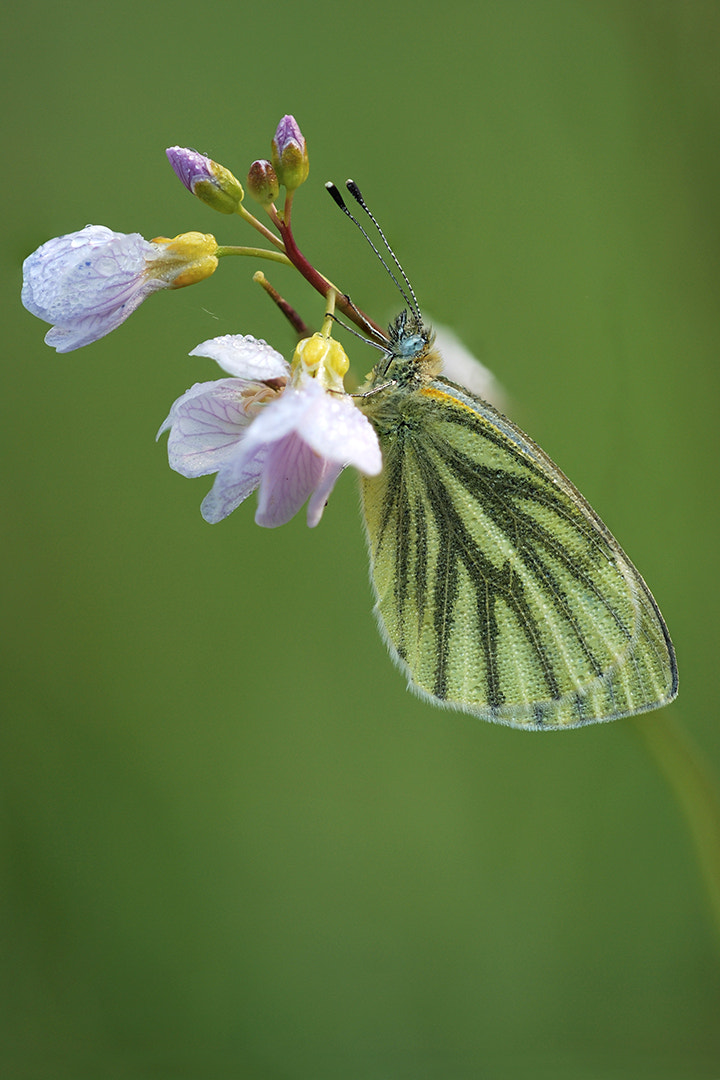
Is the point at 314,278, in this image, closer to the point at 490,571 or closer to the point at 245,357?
the point at 245,357

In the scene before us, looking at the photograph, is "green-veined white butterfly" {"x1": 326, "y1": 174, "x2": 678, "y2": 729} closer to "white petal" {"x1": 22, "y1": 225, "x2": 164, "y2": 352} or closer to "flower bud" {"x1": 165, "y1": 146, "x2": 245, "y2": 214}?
"flower bud" {"x1": 165, "y1": 146, "x2": 245, "y2": 214}

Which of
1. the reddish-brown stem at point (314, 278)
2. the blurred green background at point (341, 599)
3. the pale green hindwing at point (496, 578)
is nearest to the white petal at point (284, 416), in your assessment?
the reddish-brown stem at point (314, 278)

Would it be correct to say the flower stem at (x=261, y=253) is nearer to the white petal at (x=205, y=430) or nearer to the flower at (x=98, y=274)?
the flower at (x=98, y=274)

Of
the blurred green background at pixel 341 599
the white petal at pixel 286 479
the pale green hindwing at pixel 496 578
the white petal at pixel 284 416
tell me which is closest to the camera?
the white petal at pixel 284 416

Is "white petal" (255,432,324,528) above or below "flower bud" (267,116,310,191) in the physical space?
below

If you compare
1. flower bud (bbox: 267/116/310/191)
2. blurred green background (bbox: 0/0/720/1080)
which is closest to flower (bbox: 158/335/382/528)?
flower bud (bbox: 267/116/310/191)

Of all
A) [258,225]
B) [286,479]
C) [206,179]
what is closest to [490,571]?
[286,479]

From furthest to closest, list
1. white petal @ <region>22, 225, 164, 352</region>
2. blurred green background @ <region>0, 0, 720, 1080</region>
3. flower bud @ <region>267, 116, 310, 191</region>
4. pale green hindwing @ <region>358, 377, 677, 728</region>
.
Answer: blurred green background @ <region>0, 0, 720, 1080</region> < pale green hindwing @ <region>358, 377, 677, 728</region> < flower bud @ <region>267, 116, 310, 191</region> < white petal @ <region>22, 225, 164, 352</region>
